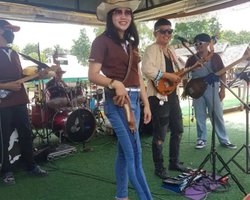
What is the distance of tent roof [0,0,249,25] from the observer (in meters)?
3.97

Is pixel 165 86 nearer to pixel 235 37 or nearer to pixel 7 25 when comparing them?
pixel 7 25

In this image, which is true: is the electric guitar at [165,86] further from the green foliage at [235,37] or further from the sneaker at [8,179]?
the green foliage at [235,37]

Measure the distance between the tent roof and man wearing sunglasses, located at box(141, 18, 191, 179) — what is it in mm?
1513

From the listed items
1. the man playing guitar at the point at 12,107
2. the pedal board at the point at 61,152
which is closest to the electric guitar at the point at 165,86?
the man playing guitar at the point at 12,107

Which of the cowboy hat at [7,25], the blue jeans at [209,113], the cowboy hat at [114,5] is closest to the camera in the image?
the cowboy hat at [114,5]

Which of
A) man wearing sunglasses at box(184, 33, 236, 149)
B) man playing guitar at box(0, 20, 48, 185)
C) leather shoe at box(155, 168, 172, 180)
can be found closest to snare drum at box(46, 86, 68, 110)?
man playing guitar at box(0, 20, 48, 185)

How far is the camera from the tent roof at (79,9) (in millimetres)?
3973

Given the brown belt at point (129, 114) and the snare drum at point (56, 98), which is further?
the snare drum at point (56, 98)

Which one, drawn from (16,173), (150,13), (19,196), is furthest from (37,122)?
(150,13)

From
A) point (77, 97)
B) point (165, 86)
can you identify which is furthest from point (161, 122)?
point (77, 97)

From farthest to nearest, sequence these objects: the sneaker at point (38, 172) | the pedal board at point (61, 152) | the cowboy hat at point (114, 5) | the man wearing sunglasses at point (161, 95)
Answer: the pedal board at point (61, 152) → the sneaker at point (38, 172) → the man wearing sunglasses at point (161, 95) → the cowboy hat at point (114, 5)

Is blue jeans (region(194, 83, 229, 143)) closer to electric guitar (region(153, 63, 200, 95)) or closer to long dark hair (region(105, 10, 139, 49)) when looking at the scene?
electric guitar (region(153, 63, 200, 95))

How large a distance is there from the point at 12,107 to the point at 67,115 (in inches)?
70.0

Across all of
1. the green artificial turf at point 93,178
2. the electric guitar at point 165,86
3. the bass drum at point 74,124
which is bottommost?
the green artificial turf at point 93,178
